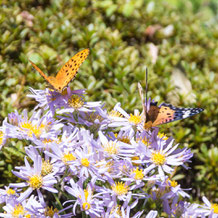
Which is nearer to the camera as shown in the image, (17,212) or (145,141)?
(17,212)

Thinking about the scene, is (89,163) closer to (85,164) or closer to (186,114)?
(85,164)

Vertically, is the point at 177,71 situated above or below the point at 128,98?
below

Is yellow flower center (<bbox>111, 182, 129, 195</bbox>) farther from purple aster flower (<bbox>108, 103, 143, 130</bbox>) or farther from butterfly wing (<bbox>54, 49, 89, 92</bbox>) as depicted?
butterfly wing (<bbox>54, 49, 89, 92</bbox>)

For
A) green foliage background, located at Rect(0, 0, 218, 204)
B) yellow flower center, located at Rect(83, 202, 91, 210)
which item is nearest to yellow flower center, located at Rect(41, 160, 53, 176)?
yellow flower center, located at Rect(83, 202, 91, 210)

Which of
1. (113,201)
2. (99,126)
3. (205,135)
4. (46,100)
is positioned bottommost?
(205,135)

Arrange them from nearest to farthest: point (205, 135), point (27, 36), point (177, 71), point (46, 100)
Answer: point (46, 100)
point (205, 135)
point (27, 36)
point (177, 71)

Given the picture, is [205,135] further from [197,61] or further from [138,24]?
[138,24]

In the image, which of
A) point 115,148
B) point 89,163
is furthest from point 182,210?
point 89,163

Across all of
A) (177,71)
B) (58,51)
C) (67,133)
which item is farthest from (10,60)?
(177,71)
